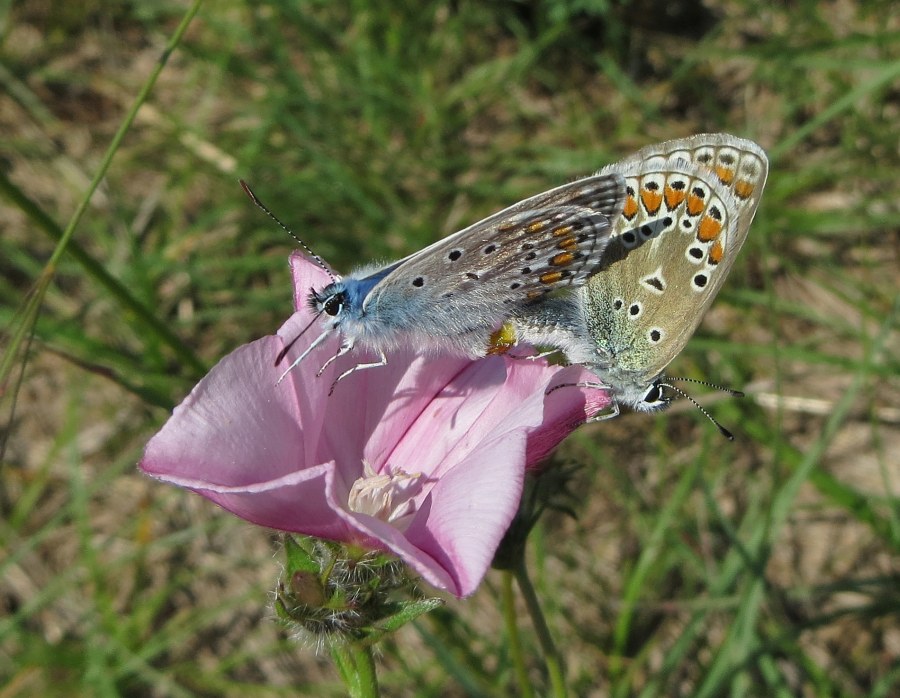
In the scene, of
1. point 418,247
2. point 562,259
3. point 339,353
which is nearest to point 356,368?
point 339,353

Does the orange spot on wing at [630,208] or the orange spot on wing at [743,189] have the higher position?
the orange spot on wing at [630,208]

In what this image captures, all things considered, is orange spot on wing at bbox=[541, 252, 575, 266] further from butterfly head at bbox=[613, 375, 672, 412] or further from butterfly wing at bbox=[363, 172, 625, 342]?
butterfly head at bbox=[613, 375, 672, 412]

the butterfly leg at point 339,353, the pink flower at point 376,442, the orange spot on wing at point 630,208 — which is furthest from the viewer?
the orange spot on wing at point 630,208

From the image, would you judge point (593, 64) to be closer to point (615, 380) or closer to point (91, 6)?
point (91, 6)

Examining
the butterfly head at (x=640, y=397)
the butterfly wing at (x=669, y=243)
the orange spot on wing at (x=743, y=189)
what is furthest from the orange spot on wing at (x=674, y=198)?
the butterfly head at (x=640, y=397)

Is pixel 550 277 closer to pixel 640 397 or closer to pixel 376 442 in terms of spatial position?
pixel 640 397

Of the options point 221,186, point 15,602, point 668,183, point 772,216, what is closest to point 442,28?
point 221,186

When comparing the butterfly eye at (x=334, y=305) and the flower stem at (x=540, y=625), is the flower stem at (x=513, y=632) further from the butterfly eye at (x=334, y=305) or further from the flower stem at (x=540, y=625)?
the butterfly eye at (x=334, y=305)
